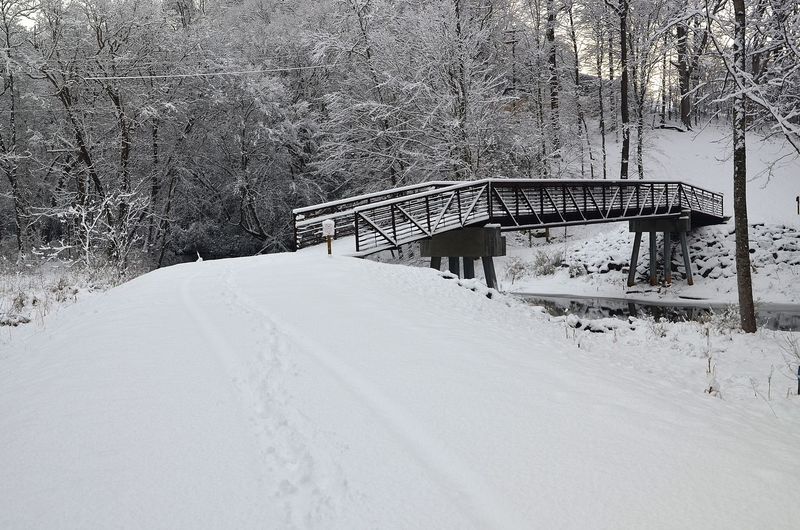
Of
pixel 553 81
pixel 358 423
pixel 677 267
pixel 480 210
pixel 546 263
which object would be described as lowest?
pixel 677 267

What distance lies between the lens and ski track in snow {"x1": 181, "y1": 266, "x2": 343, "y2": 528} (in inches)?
111

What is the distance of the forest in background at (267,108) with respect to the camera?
21094 millimetres

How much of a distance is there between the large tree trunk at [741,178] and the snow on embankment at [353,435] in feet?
20.9

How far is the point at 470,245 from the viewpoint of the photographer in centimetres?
1399

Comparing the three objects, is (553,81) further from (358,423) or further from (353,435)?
(353,435)

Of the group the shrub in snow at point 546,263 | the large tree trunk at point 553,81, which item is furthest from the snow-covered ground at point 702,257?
the large tree trunk at point 553,81

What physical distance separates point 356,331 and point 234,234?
2403 cm

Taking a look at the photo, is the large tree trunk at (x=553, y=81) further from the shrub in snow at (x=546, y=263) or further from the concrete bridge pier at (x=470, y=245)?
the concrete bridge pier at (x=470, y=245)

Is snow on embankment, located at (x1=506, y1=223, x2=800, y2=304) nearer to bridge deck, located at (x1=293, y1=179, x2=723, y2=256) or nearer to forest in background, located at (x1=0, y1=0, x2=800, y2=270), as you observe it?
bridge deck, located at (x1=293, y1=179, x2=723, y2=256)

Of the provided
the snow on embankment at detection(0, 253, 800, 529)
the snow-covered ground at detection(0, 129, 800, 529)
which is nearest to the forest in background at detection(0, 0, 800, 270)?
the snow-covered ground at detection(0, 129, 800, 529)

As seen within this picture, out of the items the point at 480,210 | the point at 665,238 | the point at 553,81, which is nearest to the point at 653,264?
the point at 665,238

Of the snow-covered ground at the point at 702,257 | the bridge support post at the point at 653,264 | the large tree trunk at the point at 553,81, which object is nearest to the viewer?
the snow-covered ground at the point at 702,257

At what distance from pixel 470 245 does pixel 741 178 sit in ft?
20.8

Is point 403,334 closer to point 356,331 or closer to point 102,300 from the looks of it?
A: point 356,331
